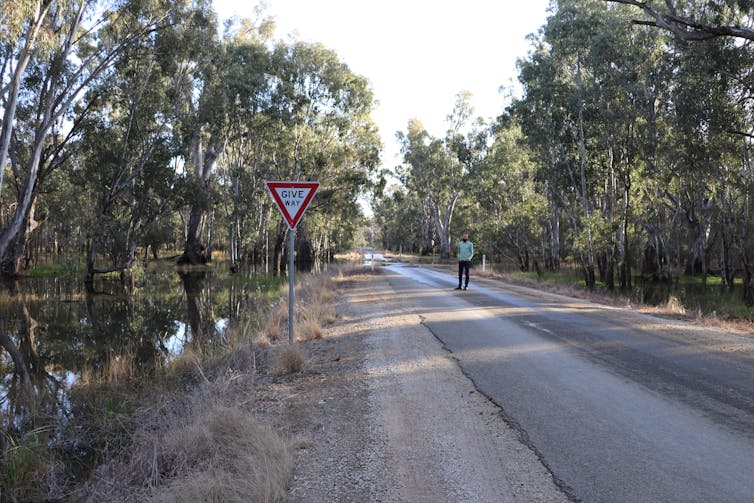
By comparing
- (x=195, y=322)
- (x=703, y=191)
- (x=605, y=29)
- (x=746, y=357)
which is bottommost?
(x=195, y=322)

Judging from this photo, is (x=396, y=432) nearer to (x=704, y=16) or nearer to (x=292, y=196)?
(x=292, y=196)

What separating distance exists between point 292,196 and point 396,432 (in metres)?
4.43

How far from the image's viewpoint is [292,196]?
8023 mm

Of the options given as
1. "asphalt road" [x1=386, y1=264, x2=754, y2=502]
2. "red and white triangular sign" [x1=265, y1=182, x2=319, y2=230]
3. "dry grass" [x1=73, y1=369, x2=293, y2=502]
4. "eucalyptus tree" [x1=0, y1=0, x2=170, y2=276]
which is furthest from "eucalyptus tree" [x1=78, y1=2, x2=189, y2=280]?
"dry grass" [x1=73, y1=369, x2=293, y2=502]

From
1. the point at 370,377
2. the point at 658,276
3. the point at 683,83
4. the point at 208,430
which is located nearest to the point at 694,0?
the point at 683,83

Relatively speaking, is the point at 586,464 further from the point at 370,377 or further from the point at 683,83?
the point at 683,83

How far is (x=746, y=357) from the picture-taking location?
707cm

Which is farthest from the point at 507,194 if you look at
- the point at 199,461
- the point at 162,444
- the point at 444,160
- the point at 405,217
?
the point at 405,217

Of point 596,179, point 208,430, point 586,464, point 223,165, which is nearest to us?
point 586,464

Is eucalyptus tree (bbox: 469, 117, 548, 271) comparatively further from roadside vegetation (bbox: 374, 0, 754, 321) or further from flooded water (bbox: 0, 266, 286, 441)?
flooded water (bbox: 0, 266, 286, 441)

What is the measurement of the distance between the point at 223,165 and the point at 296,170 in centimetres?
2087

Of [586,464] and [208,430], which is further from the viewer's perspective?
[208,430]

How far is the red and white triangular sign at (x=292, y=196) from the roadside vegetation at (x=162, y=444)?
2.06 m

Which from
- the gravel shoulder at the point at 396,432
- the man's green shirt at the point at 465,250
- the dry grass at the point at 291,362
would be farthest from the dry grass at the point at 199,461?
the man's green shirt at the point at 465,250
